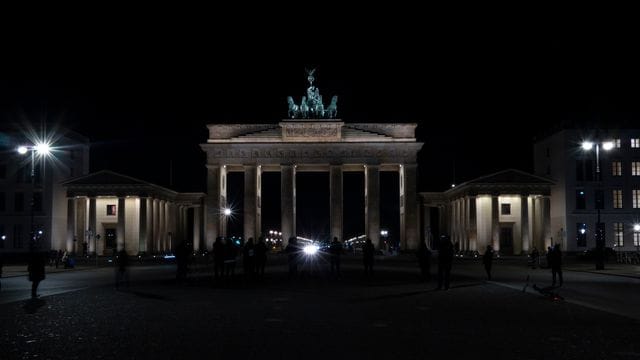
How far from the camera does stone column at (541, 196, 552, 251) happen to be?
81062 millimetres

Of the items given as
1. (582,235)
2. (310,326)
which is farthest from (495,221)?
(310,326)

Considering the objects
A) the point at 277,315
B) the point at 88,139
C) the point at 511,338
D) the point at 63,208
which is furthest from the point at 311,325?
the point at 88,139

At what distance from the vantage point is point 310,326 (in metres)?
16.3

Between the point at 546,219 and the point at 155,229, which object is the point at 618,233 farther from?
the point at 155,229

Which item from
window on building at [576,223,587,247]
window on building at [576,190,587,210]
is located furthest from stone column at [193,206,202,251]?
window on building at [576,190,587,210]

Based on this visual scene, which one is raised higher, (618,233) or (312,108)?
(312,108)

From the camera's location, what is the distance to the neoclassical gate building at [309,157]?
85625mm

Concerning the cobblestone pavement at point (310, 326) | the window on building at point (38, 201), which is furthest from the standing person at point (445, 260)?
the window on building at point (38, 201)

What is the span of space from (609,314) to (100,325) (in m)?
12.6

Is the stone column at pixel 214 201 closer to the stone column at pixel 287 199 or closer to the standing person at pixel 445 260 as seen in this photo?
the stone column at pixel 287 199

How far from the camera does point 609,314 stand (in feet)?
62.1

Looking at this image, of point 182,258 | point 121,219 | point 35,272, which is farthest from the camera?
point 121,219

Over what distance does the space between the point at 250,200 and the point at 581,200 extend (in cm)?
3743

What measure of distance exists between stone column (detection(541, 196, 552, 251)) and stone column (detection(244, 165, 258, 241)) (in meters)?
32.8
